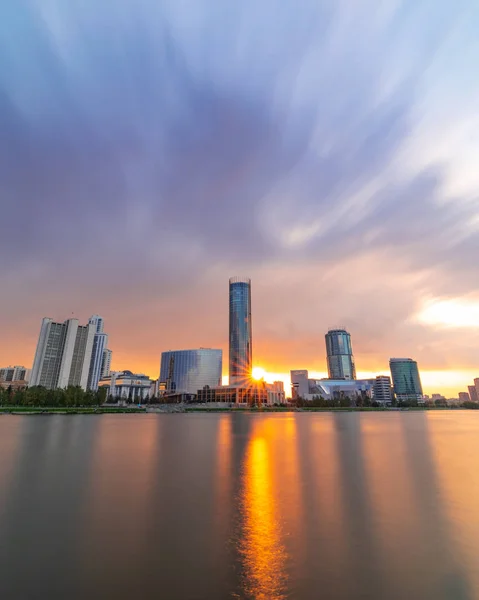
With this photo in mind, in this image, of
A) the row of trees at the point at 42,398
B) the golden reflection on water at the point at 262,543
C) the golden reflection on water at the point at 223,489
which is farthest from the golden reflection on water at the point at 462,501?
the row of trees at the point at 42,398

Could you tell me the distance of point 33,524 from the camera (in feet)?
61.4

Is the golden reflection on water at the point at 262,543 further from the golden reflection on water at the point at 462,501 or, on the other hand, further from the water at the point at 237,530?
the golden reflection on water at the point at 462,501

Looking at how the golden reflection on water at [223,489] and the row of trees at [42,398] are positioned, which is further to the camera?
the row of trees at [42,398]

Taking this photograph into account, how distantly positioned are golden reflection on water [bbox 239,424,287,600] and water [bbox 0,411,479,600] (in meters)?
0.08

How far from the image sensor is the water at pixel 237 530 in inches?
501

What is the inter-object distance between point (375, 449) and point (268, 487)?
1107 inches

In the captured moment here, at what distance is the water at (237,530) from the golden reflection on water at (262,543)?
0.08m

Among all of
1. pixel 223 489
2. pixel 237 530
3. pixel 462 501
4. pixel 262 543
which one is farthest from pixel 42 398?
pixel 462 501

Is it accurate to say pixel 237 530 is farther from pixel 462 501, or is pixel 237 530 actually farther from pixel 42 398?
pixel 42 398

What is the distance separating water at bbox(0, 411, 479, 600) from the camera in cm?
1273

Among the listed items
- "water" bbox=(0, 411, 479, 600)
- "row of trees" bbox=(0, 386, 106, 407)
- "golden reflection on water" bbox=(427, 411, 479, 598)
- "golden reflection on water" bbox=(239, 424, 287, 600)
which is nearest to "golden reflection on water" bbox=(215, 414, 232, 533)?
"water" bbox=(0, 411, 479, 600)

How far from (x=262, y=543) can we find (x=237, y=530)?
1989mm

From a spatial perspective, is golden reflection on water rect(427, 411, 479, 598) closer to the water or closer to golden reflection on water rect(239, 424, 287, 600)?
the water

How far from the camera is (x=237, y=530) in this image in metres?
17.9
